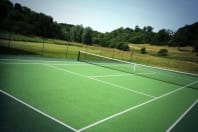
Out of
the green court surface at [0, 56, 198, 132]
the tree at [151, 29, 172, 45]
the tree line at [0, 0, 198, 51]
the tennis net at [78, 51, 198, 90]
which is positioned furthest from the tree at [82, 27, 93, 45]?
the green court surface at [0, 56, 198, 132]

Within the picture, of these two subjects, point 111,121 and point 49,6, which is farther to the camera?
point 49,6

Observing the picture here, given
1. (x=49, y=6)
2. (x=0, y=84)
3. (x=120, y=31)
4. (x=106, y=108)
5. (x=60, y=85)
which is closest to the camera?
(x=106, y=108)

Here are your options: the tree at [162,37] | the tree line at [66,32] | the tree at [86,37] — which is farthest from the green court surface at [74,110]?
the tree at [86,37]

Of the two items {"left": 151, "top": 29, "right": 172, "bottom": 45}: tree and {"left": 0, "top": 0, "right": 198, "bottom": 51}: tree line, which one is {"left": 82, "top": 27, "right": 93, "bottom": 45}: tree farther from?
{"left": 151, "top": 29, "right": 172, "bottom": 45}: tree

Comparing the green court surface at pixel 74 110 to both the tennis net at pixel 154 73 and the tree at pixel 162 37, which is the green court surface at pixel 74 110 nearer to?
the tennis net at pixel 154 73

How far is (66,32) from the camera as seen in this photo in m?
46.8

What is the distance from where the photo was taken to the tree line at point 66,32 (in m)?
20.2

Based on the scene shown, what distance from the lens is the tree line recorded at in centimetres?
2021

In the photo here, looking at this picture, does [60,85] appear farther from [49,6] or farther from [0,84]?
[49,6]

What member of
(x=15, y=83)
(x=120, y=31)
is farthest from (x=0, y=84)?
(x=120, y=31)

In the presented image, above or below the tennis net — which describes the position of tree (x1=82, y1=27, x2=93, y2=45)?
above

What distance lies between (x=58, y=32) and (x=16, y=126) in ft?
119

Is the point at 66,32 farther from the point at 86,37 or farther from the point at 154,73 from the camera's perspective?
the point at 154,73

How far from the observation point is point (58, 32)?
127 feet
